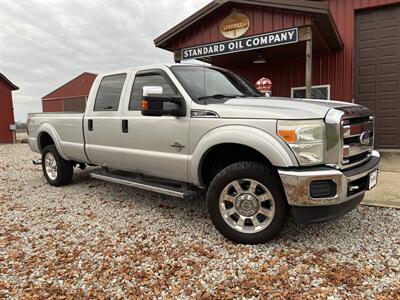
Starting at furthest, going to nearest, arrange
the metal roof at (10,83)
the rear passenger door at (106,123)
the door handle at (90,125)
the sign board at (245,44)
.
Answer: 1. the metal roof at (10,83)
2. the sign board at (245,44)
3. the door handle at (90,125)
4. the rear passenger door at (106,123)

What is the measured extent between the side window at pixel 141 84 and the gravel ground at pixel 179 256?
5.09 feet

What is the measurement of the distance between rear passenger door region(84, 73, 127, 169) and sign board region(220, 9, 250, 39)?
4.03 meters

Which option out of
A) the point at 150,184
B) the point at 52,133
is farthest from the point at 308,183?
the point at 52,133

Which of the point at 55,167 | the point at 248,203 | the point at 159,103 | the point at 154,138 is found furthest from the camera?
the point at 55,167

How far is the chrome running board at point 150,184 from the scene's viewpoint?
3.86m

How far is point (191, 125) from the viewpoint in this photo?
145 inches

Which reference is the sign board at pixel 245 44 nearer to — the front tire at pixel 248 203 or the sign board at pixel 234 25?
the sign board at pixel 234 25

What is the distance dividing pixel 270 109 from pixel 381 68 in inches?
280

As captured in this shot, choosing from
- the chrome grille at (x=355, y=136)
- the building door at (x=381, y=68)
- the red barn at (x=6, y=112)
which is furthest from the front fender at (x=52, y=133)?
the red barn at (x=6, y=112)

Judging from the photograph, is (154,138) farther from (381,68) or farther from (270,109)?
(381,68)

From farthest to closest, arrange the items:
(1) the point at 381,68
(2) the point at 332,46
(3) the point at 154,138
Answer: (1) the point at 381,68 < (2) the point at 332,46 < (3) the point at 154,138

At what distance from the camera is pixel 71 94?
94.5 feet

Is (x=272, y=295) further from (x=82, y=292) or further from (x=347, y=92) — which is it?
(x=347, y=92)

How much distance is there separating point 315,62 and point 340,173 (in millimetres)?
7317
